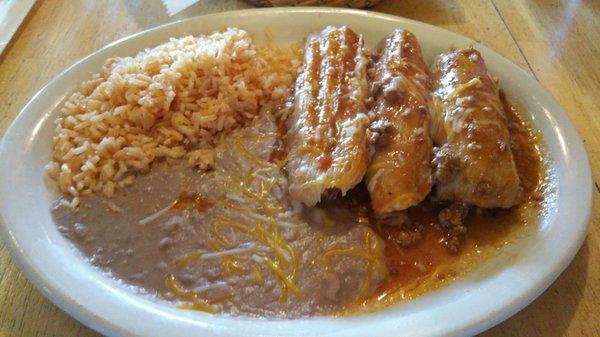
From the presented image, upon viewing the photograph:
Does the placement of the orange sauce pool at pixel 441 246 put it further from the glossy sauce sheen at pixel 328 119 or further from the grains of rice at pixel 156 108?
the grains of rice at pixel 156 108

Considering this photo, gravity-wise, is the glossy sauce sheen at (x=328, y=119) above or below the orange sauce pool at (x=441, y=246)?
above

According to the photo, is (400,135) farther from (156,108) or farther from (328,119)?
(156,108)

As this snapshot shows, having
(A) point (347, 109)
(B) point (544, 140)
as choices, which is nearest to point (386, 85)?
(A) point (347, 109)

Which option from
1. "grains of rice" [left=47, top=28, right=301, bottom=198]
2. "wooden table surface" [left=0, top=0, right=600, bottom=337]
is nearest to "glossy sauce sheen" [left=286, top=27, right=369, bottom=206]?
"grains of rice" [left=47, top=28, right=301, bottom=198]

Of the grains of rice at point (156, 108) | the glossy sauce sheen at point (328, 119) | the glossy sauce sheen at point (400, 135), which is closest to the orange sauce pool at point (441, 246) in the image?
the glossy sauce sheen at point (400, 135)

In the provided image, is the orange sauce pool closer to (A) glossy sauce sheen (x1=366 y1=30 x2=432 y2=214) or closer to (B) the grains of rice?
(A) glossy sauce sheen (x1=366 y1=30 x2=432 y2=214)
